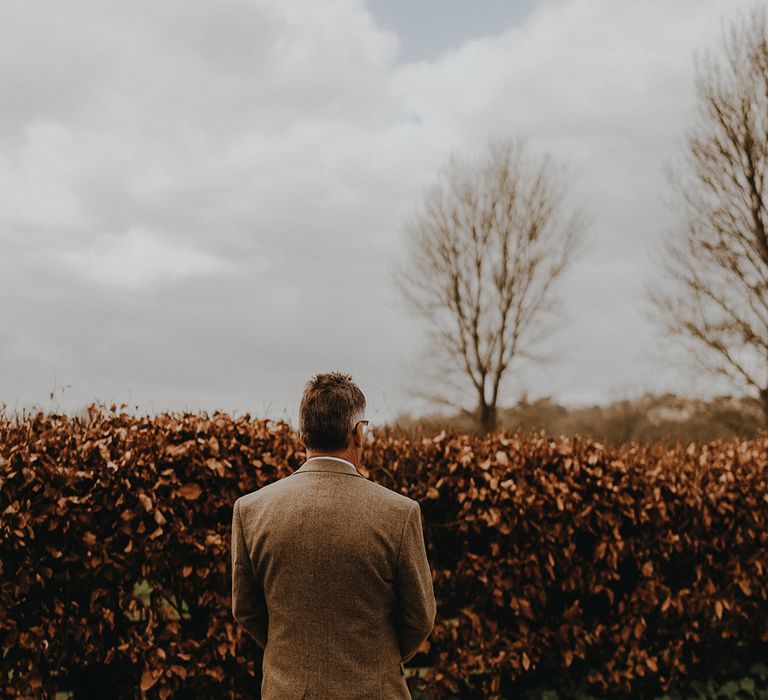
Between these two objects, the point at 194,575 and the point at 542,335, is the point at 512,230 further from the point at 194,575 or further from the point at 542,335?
the point at 194,575

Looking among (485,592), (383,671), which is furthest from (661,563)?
(383,671)

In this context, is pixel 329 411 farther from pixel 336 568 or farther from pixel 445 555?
pixel 445 555

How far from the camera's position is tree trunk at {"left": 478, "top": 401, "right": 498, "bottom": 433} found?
77.4ft

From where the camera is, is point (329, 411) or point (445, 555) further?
point (445, 555)

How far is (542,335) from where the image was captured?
2486 centimetres

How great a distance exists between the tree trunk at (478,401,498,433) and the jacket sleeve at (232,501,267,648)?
2058 centimetres

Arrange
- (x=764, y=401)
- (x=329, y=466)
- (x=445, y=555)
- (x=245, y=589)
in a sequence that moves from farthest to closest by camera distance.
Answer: (x=764, y=401) → (x=445, y=555) → (x=245, y=589) → (x=329, y=466)

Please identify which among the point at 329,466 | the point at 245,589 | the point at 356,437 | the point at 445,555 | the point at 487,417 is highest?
the point at 487,417

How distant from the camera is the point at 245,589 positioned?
10.2ft

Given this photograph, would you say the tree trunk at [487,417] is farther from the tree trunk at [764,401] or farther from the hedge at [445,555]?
the hedge at [445,555]

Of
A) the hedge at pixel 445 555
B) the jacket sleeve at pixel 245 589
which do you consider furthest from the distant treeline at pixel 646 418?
the jacket sleeve at pixel 245 589

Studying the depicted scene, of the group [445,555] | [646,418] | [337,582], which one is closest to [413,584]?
[337,582]

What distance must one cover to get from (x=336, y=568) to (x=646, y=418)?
25.4 meters

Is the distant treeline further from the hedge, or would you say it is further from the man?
the man
